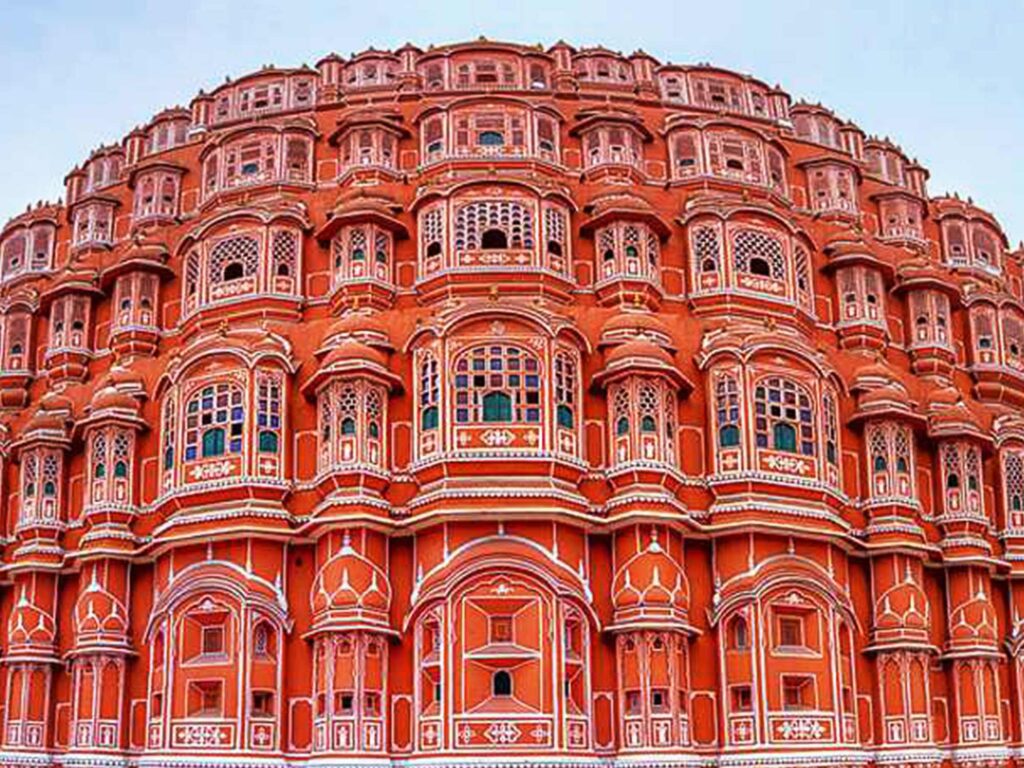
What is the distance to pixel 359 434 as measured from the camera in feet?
105

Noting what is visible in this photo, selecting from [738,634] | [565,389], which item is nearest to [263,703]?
[565,389]

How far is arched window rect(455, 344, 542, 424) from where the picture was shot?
31.8m

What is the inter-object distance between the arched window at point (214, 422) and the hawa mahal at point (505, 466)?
77 millimetres

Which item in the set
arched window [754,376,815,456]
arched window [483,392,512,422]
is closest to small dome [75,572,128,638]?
arched window [483,392,512,422]

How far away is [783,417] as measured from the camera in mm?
33500

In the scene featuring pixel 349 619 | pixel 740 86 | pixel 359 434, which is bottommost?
pixel 349 619

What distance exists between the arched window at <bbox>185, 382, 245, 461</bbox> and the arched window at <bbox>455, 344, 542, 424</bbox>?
5275mm

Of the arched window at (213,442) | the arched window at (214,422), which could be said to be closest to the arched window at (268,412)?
the arched window at (214,422)

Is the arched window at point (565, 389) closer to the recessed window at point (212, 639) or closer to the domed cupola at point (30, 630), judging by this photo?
the recessed window at point (212, 639)

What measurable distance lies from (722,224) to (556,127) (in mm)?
5872

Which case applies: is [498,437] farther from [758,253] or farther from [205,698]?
[758,253]

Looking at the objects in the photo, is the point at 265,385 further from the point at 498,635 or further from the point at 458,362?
the point at 498,635

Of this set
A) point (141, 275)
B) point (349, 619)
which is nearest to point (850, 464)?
point (349, 619)

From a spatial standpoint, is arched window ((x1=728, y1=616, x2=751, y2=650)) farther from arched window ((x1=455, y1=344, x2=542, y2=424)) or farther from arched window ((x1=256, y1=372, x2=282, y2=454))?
arched window ((x1=256, y1=372, x2=282, y2=454))
